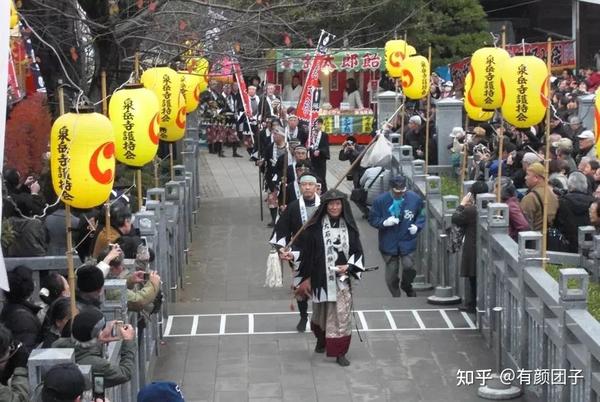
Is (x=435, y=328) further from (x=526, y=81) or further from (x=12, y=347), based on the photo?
(x=12, y=347)

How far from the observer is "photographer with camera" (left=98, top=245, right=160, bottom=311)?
9.12 metres

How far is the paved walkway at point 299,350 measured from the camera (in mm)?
10383

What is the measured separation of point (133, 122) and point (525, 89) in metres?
4.39

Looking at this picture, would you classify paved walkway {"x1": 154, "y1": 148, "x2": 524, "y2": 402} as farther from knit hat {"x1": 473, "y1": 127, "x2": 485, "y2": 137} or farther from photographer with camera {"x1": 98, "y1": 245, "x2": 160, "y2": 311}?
knit hat {"x1": 473, "y1": 127, "x2": 485, "y2": 137}

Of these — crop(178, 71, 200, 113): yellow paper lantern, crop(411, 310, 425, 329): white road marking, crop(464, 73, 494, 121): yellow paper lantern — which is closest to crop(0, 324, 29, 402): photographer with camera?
crop(411, 310, 425, 329): white road marking

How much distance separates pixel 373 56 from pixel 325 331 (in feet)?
64.2

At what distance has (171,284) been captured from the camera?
1343 centimetres

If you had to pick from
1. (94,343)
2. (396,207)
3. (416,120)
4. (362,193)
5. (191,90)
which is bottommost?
(362,193)

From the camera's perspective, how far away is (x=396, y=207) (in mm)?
13836

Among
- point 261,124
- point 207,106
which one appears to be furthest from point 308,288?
point 207,106

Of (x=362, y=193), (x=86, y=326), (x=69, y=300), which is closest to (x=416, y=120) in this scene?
(x=362, y=193)

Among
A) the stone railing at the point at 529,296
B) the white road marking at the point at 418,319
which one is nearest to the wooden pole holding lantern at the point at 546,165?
the stone railing at the point at 529,296

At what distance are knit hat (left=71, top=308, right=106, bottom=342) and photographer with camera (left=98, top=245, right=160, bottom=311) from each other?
73.5 inches

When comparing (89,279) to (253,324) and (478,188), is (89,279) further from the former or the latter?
(478,188)
